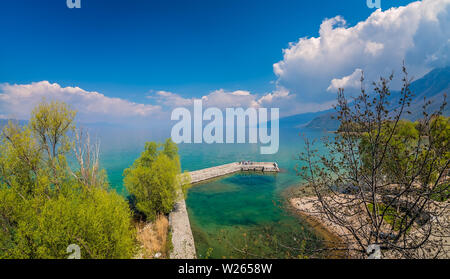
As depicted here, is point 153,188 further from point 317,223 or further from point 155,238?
point 317,223

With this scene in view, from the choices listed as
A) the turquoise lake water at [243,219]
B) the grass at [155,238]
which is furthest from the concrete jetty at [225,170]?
the grass at [155,238]

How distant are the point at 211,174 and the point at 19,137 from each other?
34.3 metres

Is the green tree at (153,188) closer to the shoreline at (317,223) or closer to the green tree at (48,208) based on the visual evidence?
the green tree at (48,208)

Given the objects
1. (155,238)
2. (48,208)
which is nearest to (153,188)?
(155,238)

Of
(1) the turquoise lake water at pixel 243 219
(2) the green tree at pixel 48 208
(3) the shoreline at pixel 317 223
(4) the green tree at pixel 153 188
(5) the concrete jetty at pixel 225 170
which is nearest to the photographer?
(3) the shoreline at pixel 317 223

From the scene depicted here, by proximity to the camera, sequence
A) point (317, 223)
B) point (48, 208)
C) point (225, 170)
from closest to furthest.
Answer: point (48, 208)
point (317, 223)
point (225, 170)

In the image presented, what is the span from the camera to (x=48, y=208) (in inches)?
396

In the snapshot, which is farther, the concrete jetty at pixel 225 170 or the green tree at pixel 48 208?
the concrete jetty at pixel 225 170

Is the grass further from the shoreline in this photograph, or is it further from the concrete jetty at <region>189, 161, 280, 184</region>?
the concrete jetty at <region>189, 161, 280, 184</region>

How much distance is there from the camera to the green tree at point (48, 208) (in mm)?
8344

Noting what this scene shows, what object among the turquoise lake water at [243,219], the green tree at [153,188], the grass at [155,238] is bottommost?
the turquoise lake water at [243,219]

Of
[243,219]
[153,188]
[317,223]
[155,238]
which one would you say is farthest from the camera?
[243,219]

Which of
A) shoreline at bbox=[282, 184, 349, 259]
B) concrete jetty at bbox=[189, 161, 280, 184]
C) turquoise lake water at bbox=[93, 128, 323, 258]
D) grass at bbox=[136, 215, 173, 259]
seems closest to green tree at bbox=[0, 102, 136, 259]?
grass at bbox=[136, 215, 173, 259]
